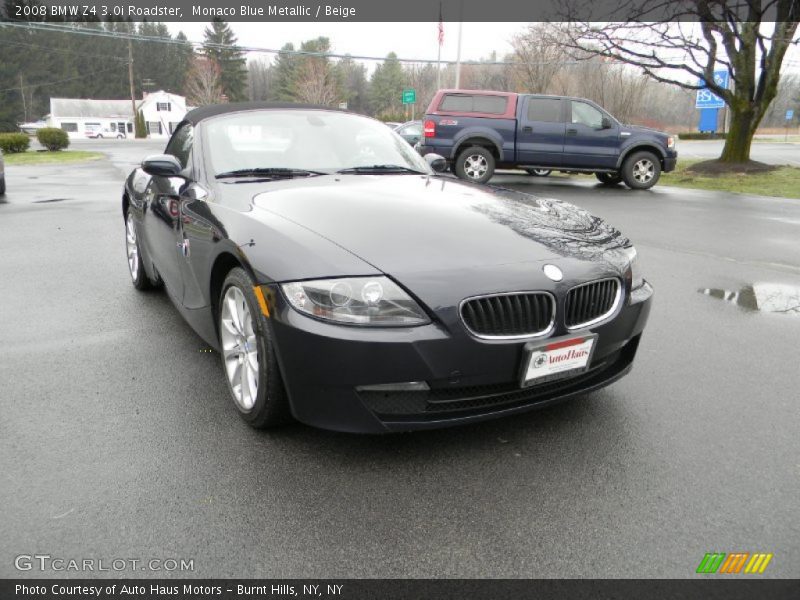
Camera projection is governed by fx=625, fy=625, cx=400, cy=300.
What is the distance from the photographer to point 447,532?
2.17m

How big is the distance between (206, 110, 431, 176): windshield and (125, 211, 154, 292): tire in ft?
5.00

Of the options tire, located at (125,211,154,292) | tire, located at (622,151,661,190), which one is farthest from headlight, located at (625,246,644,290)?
tire, located at (622,151,661,190)

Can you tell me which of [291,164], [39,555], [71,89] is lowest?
[39,555]

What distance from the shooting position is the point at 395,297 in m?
2.37

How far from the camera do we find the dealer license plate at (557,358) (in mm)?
2447

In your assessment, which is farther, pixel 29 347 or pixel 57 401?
pixel 29 347

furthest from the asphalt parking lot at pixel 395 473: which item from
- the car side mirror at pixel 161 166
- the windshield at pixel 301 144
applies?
the windshield at pixel 301 144

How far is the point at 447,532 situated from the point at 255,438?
103 cm

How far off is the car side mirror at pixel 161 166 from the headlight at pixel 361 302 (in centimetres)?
173

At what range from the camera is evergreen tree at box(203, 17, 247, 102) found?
86250mm

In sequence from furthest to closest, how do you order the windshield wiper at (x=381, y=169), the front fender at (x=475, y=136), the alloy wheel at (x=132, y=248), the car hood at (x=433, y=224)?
1. the front fender at (x=475, y=136)
2. the alloy wheel at (x=132, y=248)
3. the windshield wiper at (x=381, y=169)
4. the car hood at (x=433, y=224)

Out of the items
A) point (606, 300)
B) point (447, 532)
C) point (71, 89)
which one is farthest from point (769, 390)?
point (71, 89)

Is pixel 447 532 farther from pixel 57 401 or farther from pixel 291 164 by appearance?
pixel 291 164

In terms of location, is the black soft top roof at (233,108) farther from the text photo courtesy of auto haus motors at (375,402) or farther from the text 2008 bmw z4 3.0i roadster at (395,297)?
the text 2008 bmw z4 3.0i roadster at (395,297)
